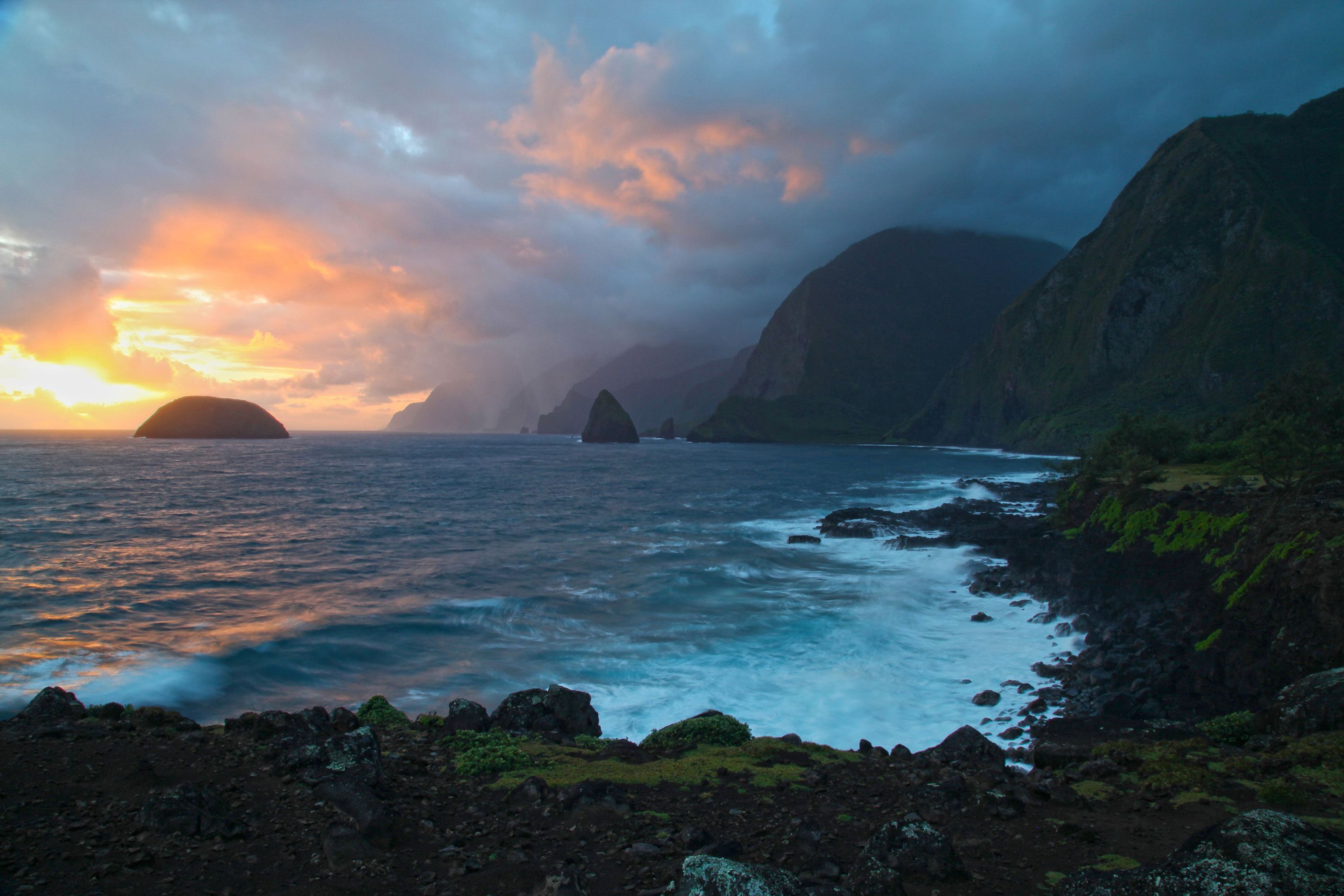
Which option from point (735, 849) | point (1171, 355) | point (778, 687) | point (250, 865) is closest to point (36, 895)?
point (250, 865)

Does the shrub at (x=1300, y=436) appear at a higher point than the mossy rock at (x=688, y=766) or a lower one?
higher

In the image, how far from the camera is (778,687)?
17344 mm

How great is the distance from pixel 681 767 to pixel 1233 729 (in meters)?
9.10

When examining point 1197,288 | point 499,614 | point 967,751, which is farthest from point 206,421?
point 1197,288

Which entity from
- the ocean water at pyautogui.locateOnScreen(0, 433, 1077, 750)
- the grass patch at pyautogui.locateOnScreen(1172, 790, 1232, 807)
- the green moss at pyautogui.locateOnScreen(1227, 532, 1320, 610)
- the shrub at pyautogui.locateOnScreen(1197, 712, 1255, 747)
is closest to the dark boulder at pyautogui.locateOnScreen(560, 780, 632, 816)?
the grass patch at pyautogui.locateOnScreen(1172, 790, 1232, 807)

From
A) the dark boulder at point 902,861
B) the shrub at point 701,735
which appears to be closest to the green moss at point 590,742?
the shrub at point 701,735

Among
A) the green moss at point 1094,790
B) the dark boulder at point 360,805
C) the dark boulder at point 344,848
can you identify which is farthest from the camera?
the green moss at point 1094,790

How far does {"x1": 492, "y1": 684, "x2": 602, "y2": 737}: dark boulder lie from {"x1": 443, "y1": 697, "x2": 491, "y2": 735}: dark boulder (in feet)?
1.57

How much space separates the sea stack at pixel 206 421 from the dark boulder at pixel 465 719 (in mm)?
210686

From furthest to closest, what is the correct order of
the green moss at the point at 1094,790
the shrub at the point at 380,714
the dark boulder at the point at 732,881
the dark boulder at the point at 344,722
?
the shrub at the point at 380,714
the dark boulder at the point at 344,722
the green moss at the point at 1094,790
the dark boulder at the point at 732,881

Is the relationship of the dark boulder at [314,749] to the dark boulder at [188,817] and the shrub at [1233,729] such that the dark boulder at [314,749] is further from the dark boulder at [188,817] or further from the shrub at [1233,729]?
the shrub at [1233,729]

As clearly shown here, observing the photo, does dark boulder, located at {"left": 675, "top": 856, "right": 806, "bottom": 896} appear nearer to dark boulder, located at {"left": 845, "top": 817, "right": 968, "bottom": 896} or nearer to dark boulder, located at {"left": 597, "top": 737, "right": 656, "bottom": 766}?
dark boulder, located at {"left": 845, "top": 817, "right": 968, "bottom": 896}

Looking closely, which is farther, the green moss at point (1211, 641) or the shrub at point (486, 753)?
the green moss at point (1211, 641)

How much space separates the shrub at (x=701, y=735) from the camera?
36.6ft
